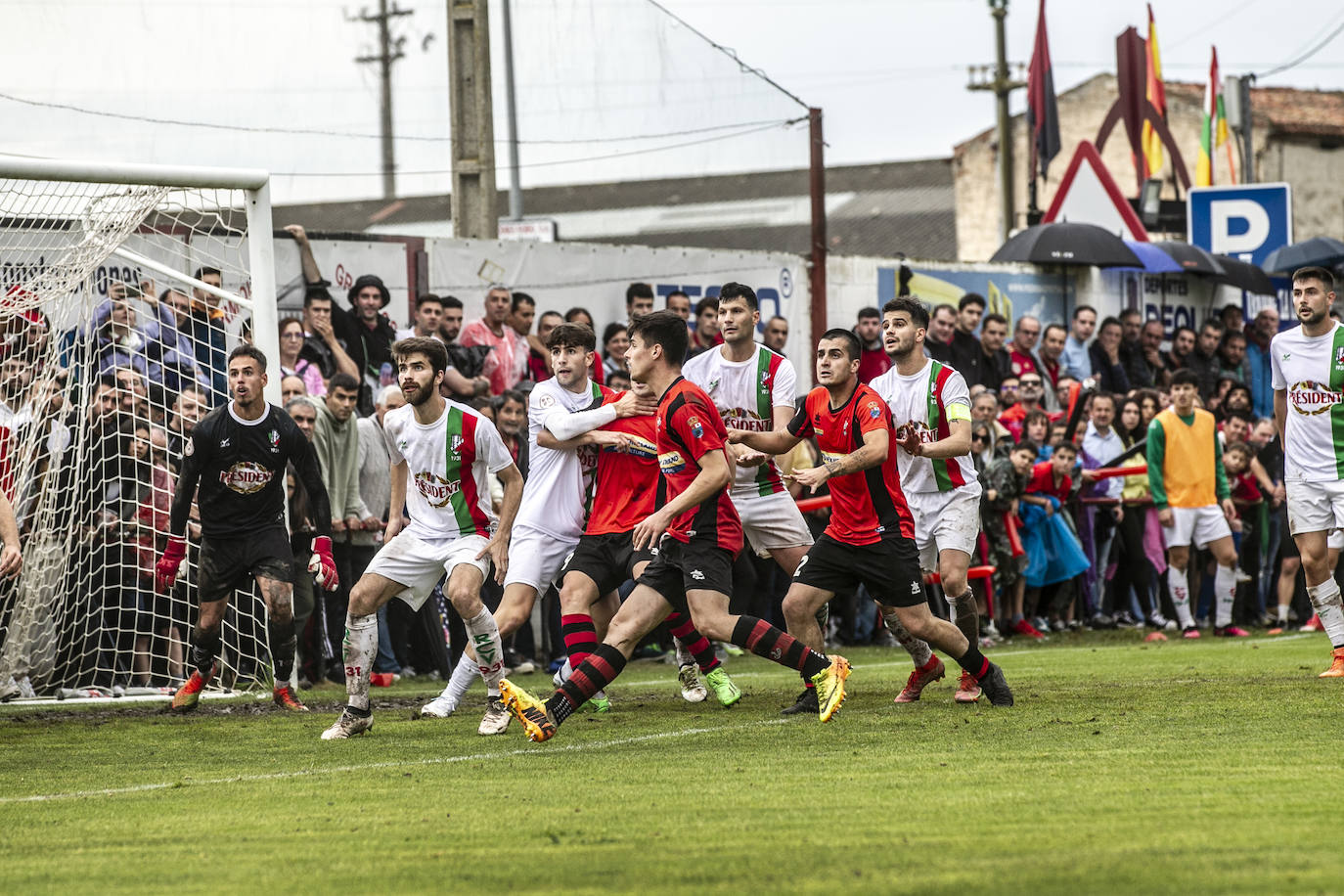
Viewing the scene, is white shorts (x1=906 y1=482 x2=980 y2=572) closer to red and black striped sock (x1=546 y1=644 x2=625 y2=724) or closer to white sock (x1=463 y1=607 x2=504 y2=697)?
white sock (x1=463 y1=607 x2=504 y2=697)

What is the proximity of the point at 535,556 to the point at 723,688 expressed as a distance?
132cm

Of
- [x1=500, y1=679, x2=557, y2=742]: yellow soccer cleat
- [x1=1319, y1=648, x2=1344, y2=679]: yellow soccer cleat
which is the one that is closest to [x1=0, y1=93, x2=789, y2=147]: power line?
[x1=500, y1=679, x2=557, y2=742]: yellow soccer cleat

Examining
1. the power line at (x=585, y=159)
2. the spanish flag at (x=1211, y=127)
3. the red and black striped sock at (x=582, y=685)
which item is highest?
the spanish flag at (x=1211, y=127)

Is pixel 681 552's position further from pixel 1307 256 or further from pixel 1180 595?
pixel 1307 256

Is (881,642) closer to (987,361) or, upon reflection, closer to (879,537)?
(987,361)

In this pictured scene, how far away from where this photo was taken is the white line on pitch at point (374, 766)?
686cm

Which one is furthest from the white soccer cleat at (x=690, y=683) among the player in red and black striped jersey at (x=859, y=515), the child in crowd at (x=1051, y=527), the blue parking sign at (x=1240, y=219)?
the blue parking sign at (x=1240, y=219)

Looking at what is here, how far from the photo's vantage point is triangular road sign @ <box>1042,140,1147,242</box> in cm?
2614

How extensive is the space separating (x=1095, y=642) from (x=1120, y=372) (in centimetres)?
525

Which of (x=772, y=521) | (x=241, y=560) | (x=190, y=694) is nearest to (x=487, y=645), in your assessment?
(x=772, y=521)

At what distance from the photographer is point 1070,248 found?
20.6 m

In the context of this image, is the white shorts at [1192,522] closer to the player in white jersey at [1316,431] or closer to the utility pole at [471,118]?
the player in white jersey at [1316,431]

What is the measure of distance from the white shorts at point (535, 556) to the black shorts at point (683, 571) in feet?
4.52

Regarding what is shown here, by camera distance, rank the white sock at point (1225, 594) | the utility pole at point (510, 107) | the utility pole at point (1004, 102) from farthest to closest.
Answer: the utility pole at point (1004, 102), the utility pole at point (510, 107), the white sock at point (1225, 594)
